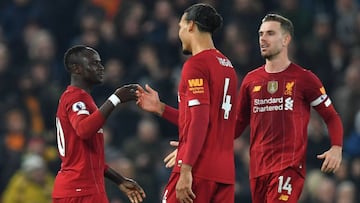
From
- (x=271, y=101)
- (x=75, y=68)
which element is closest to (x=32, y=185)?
(x=75, y=68)

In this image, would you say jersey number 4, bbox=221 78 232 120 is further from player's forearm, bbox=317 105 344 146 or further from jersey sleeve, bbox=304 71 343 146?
player's forearm, bbox=317 105 344 146

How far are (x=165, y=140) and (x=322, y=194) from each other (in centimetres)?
266

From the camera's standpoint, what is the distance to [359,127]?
52.0 ft

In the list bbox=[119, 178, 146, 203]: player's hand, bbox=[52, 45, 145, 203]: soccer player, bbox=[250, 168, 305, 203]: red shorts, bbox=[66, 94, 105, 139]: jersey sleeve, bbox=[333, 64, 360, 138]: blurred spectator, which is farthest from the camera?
bbox=[333, 64, 360, 138]: blurred spectator

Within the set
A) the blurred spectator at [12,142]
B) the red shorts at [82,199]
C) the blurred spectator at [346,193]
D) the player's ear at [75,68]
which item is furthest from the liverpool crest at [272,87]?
the blurred spectator at [12,142]

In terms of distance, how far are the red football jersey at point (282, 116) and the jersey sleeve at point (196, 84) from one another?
122 centimetres

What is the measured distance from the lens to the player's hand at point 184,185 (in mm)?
9172

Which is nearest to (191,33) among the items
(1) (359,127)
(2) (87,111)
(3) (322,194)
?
(2) (87,111)

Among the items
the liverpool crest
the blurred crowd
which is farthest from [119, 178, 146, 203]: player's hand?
the blurred crowd

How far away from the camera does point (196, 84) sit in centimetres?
930

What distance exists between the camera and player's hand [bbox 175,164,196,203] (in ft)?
30.1

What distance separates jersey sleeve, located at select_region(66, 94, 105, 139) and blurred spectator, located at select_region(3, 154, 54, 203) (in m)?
5.19

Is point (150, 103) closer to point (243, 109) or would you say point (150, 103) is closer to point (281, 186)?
point (243, 109)

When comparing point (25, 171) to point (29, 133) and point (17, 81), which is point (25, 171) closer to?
point (29, 133)
